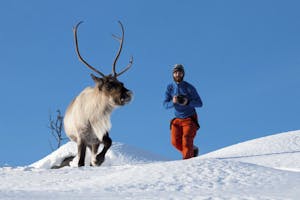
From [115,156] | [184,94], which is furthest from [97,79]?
[115,156]

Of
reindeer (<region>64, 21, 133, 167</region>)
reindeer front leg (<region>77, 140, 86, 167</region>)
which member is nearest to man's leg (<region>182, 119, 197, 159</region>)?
reindeer (<region>64, 21, 133, 167</region>)

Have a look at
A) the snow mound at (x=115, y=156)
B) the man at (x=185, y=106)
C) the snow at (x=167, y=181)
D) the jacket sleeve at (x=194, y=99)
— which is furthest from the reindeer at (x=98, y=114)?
the snow mound at (x=115, y=156)

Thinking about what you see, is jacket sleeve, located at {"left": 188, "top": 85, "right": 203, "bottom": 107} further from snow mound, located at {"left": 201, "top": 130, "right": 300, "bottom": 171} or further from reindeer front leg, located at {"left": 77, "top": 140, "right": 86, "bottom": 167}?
reindeer front leg, located at {"left": 77, "top": 140, "right": 86, "bottom": 167}

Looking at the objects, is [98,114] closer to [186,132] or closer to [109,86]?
[109,86]

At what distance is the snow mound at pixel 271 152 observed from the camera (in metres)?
7.58

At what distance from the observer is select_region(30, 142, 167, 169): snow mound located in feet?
38.9

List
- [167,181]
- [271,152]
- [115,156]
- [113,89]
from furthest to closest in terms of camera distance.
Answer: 1. [115,156]
2. [271,152]
3. [113,89]
4. [167,181]

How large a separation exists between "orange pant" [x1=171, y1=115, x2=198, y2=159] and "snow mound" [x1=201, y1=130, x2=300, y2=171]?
27.3 inches

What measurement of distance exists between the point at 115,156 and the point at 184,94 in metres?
4.23

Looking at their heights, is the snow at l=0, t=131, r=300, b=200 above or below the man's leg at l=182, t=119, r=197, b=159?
below

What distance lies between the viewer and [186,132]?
824 centimetres

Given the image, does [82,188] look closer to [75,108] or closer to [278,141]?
[75,108]

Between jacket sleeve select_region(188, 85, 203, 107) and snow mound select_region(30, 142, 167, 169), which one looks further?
snow mound select_region(30, 142, 167, 169)

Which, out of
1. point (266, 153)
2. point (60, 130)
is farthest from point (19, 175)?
point (60, 130)
